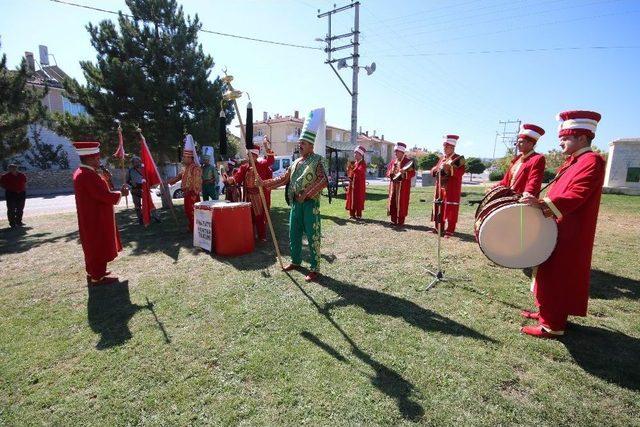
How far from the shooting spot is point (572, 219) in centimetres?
319

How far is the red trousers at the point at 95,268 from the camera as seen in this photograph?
200 inches

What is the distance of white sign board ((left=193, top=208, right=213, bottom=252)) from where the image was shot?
6.59 metres

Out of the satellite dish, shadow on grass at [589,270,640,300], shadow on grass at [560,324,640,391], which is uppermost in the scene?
the satellite dish

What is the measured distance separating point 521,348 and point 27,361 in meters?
4.78

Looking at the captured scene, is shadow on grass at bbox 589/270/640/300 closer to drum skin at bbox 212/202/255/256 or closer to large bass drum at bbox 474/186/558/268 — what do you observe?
large bass drum at bbox 474/186/558/268

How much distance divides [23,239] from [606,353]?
11601 millimetres

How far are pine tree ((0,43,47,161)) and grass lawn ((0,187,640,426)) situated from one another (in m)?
7.56

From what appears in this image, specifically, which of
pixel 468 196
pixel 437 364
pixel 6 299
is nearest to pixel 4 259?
pixel 6 299

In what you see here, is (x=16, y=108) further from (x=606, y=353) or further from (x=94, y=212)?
(x=606, y=353)

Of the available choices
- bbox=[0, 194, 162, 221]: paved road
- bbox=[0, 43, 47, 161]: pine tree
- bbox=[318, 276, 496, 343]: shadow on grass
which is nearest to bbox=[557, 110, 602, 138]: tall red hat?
bbox=[318, 276, 496, 343]: shadow on grass

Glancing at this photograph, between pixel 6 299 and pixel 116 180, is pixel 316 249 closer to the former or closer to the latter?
pixel 6 299

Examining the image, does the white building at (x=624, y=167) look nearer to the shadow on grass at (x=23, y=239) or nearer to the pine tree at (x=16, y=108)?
the shadow on grass at (x=23, y=239)

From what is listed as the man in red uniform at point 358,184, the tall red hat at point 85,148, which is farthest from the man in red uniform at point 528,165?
the tall red hat at point 85,148

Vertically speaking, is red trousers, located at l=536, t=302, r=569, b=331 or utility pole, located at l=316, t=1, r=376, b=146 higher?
utility pole, located at l=316, t=1, r=376, b=146
